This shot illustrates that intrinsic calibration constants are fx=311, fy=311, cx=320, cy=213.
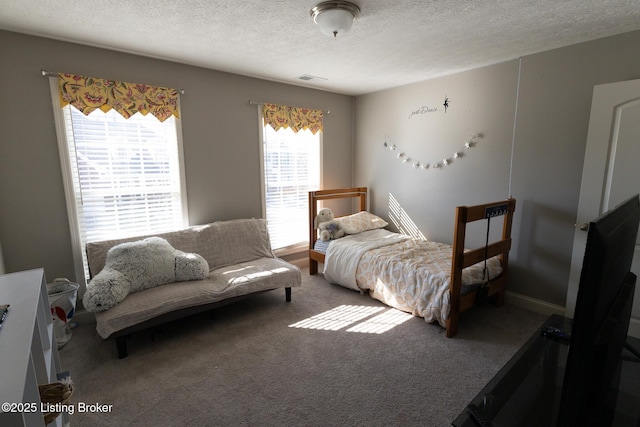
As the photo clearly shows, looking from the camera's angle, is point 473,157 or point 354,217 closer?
point 473,157

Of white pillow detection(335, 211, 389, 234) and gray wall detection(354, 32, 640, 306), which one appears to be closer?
→ gray wall detection(354, 32, 640, 306)

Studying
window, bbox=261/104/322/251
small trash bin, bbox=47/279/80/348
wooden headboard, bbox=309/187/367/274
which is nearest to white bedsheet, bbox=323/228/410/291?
wooden headboard, bbox=309/187/367/274

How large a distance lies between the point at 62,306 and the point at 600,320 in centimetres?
308

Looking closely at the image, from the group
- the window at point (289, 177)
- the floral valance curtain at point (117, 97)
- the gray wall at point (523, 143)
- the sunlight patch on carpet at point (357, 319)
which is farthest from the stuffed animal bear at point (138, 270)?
the gray wall at point (523, 143)

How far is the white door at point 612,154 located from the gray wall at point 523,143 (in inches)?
8.6

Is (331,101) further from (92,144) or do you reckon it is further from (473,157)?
(92,144)

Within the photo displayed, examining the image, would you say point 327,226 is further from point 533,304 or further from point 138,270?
point 533,304

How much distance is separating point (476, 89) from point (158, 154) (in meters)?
3.21

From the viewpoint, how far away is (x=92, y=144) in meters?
2.62

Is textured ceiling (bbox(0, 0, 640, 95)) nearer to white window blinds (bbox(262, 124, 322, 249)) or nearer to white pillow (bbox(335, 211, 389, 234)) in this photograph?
white window blinds (bbox(262, 124, 322, 249))

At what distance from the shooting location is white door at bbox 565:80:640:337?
2.19 m

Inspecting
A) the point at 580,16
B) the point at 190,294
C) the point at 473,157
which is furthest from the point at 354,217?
the point at 580,16

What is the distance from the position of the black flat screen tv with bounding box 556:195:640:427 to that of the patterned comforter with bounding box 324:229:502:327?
1543 mm

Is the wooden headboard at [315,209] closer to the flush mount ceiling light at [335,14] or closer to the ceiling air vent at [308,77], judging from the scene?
the ceiling air vent at [308,77]
